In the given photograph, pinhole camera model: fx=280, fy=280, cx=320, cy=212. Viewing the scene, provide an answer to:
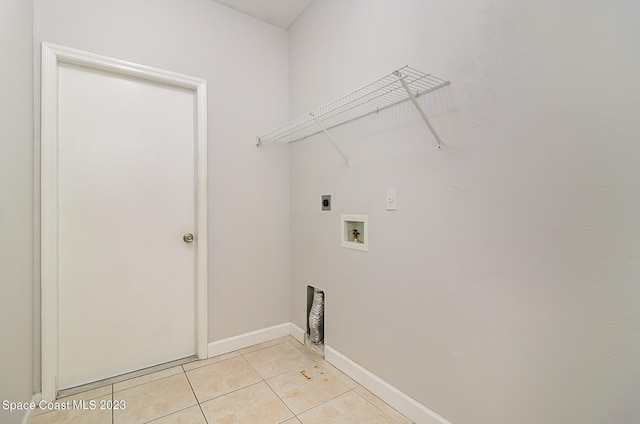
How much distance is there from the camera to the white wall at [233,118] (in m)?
1.95

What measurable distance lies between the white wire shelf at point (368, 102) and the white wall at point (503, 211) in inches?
2.5

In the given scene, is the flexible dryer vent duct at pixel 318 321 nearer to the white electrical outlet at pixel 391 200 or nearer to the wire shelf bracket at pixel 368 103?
the white electrical outlet at pixel 391 200

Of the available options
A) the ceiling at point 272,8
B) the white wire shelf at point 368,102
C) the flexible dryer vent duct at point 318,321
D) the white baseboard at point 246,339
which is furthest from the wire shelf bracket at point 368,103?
the white baseboard at point 246,339

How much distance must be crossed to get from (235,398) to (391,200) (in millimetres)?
1532

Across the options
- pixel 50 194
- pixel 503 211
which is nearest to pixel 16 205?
pixel 50 194

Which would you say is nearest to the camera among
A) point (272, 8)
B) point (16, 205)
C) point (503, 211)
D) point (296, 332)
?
point (503, 211)

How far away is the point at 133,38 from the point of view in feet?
6.34

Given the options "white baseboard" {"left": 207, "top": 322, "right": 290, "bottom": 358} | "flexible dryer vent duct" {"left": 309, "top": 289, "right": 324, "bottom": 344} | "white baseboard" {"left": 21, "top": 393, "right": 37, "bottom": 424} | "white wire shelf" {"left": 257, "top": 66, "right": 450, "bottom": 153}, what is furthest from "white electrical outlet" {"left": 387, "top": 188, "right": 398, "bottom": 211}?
"white baseboard" {"left": 21, "top": 393, "right": 37, "bottom": 424}

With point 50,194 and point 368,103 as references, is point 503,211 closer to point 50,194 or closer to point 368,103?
point 368,103

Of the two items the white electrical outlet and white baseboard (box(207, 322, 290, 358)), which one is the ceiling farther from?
white baseboard (box(207, 322, 290, 358))

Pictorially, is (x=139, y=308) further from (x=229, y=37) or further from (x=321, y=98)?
(x=229, y=37)

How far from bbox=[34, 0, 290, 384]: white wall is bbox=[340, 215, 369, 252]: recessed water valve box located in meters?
0.79

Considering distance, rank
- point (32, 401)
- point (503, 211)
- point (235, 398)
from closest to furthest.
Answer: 1. point (503, 211)
2. point (32, 401)
3. point (235, 398)

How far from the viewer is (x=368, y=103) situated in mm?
1771
